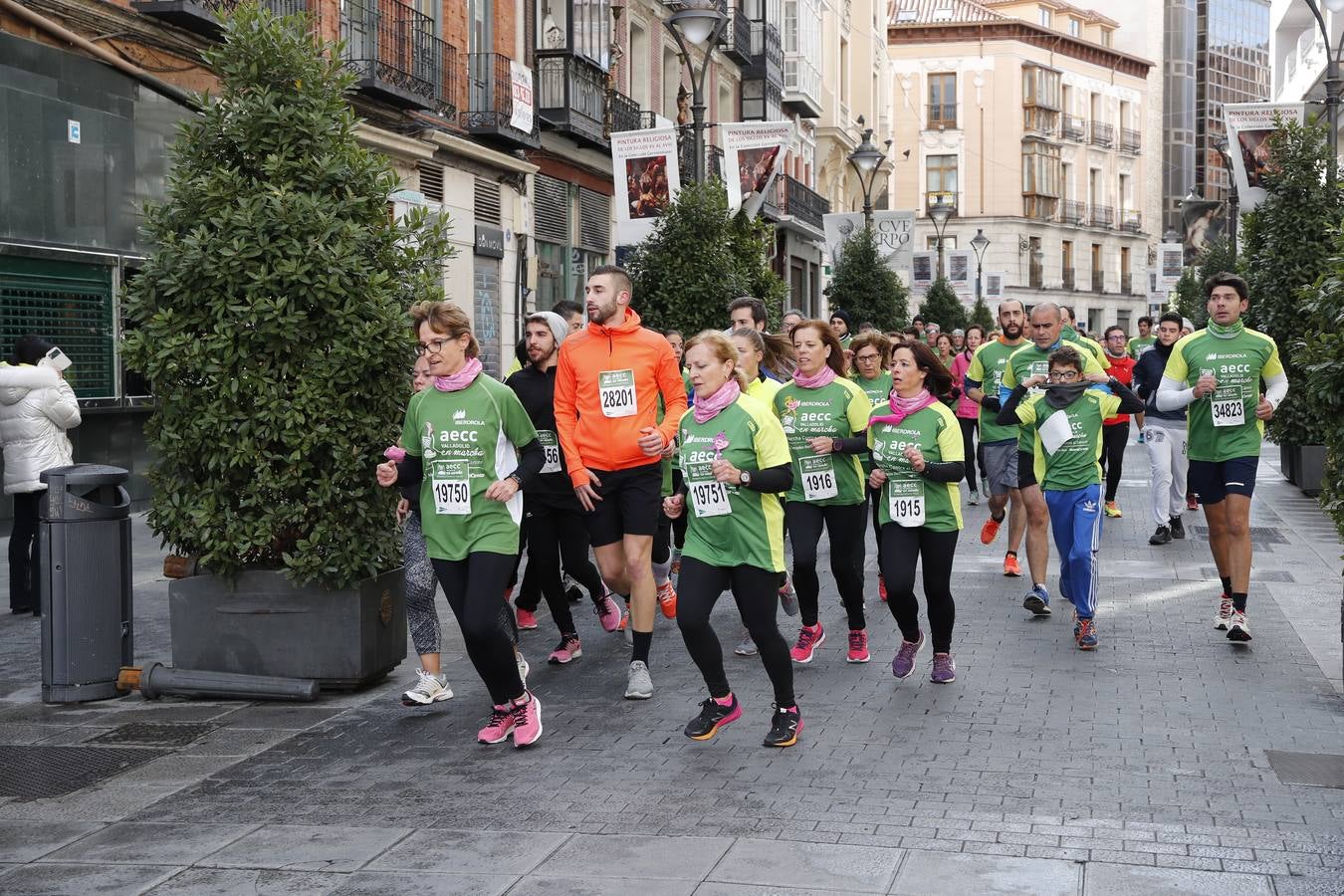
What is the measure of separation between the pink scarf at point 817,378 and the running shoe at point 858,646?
1298 mm

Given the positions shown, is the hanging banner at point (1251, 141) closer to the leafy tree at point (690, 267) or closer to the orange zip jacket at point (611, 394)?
the leafy tree at point (690, 267)

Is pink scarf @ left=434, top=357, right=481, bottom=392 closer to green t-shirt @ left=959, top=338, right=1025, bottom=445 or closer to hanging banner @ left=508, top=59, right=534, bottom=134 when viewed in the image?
green t-shirt @ left=959, top=338, right=1025, bottom=445

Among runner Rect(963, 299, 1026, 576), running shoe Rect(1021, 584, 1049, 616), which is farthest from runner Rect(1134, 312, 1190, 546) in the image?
running shoe Rect(1021, 584, 1049, 616)

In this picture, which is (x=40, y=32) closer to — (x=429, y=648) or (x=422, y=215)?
(x=422, y=215)

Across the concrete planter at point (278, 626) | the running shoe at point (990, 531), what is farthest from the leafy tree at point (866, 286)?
the concrete planter at point (278, 626)

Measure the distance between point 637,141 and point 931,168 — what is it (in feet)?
205

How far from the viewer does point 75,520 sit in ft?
25.4

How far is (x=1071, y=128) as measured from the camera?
79.8 meters

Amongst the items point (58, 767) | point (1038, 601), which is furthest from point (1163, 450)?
point (58, 767)

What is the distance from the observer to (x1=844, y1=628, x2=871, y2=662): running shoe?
855cm

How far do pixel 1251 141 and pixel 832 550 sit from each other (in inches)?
547

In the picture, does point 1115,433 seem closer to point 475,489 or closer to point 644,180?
point 644,180

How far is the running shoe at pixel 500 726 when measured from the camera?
6699 millimetres

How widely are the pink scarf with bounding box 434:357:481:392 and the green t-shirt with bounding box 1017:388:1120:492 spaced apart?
3.76 m
